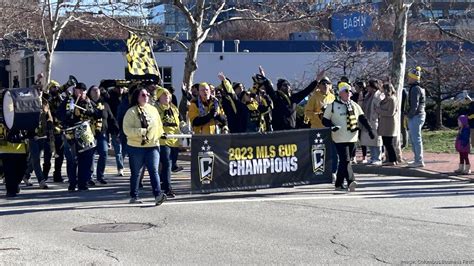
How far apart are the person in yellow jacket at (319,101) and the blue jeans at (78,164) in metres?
4.12

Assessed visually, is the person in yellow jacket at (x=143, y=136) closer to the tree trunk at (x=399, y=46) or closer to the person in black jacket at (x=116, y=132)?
the person in black jacket at (x=116, y=132)

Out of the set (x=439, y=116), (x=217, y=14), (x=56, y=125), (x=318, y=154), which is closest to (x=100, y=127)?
(x=56, y=125)

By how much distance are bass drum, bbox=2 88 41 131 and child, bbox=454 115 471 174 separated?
7744 millimetres

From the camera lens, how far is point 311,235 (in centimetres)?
971

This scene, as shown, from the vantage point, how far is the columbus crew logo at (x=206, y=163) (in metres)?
12.9

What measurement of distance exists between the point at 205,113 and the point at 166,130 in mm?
1062

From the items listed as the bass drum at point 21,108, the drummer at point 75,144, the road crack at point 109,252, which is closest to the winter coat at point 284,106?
the drummer at point 75,144

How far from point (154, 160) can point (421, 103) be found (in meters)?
6.88

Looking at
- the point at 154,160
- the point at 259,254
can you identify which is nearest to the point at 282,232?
the point at 259,254

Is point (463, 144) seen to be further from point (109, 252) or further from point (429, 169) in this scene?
point (109, 252)

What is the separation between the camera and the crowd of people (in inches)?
492

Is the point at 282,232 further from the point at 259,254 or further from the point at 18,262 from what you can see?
the point at 18,262

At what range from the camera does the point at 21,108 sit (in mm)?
13000

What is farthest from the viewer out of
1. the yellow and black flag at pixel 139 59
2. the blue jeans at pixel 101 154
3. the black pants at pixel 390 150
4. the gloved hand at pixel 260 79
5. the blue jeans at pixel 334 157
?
the black pants at pixel 390 150
